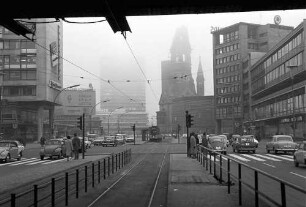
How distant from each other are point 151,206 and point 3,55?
7846 centimetres

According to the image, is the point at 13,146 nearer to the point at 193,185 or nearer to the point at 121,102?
the point at 193,185

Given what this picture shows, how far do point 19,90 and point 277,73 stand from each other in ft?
154

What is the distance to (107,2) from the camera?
1084 centimetres

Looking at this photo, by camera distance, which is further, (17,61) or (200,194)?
(17,61)

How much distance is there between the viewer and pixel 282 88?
82.9 m

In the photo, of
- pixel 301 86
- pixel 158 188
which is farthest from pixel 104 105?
pixel 158 188

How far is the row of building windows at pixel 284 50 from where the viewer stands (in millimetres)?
68500

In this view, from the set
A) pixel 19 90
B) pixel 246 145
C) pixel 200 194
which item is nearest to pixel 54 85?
pixel 19 90

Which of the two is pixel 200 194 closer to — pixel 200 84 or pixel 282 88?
pixel 282 88

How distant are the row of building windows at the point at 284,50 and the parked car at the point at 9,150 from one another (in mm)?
46611

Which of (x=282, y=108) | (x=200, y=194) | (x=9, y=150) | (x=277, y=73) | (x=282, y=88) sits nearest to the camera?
(x=200, y=194)

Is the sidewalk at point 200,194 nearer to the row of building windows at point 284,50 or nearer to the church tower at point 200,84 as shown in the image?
the row of building windows at point 284,50

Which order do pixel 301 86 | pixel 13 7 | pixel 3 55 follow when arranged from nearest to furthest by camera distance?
1. pixel 13 7
2. pixel 301 86
3. pixel 3 55

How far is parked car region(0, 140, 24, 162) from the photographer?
103 ft
